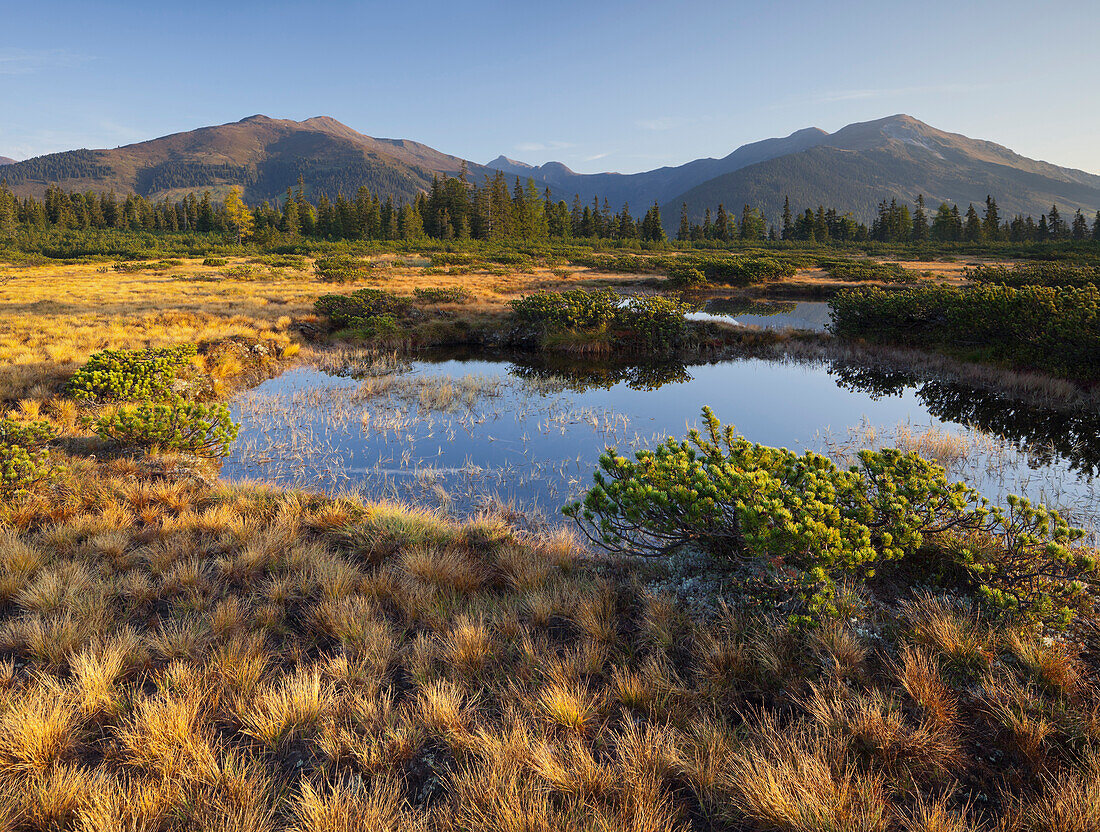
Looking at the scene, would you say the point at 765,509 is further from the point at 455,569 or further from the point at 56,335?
the point at 56,335

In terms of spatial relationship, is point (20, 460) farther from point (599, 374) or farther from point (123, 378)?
point (599, 374)

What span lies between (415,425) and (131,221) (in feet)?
408

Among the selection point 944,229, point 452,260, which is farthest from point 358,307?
point 944,229

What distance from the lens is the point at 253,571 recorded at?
557cm

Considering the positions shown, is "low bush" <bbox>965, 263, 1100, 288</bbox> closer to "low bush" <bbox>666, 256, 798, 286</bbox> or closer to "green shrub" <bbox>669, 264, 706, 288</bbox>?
"low bush" <bbox>666, 256, 798, 286</bbox>

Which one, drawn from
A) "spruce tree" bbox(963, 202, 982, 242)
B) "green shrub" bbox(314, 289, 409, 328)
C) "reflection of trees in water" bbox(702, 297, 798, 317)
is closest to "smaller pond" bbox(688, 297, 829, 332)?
"reflection of trees in water" bbox(702, 297, 798, 317)

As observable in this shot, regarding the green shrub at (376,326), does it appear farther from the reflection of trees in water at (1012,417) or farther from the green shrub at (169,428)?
the reflection of trees in water at (1012,417)

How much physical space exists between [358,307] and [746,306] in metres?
23.1

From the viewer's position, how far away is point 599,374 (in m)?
17.3

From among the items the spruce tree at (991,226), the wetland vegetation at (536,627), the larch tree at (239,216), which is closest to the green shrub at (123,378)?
the wetland vegetation at (536,627)

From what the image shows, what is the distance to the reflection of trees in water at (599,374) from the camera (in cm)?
1586

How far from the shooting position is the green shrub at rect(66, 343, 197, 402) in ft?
34.3

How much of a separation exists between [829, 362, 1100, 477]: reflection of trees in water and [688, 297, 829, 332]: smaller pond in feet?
23.4

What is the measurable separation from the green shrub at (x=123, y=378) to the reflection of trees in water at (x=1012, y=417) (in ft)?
58.1
